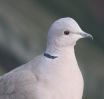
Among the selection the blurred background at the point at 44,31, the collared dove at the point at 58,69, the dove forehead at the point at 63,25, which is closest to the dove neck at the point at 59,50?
the collared dove at the point at 58,69

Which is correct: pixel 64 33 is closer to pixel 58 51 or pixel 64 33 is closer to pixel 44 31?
pixel 58 51

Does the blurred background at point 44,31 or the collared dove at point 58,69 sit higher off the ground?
the collared dove at point 58,69

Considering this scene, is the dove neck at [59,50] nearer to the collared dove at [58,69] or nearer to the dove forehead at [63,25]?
the collared dove at [58,69]

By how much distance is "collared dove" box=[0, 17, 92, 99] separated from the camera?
399 cm

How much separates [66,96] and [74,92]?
52 millimetres

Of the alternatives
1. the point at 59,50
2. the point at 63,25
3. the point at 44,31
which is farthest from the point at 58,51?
the point at 44,31

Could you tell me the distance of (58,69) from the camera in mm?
4031

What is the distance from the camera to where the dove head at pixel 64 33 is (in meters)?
3.99

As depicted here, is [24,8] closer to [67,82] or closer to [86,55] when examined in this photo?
[86,55]

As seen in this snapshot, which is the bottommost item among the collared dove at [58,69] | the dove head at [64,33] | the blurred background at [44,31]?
the blurred background at [44,31]

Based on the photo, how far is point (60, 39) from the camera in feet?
13.2

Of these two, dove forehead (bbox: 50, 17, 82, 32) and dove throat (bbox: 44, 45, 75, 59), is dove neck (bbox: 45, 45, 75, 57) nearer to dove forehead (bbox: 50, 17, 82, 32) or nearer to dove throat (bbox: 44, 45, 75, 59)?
dove throat (bbox: 44, 45, 75, 59)

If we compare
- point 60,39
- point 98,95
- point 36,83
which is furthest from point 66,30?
Answer: point 98,95

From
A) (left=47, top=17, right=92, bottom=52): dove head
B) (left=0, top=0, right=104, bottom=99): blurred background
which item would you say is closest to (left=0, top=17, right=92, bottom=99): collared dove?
(left=47, top=17, right=92, bottom=52): dove head
